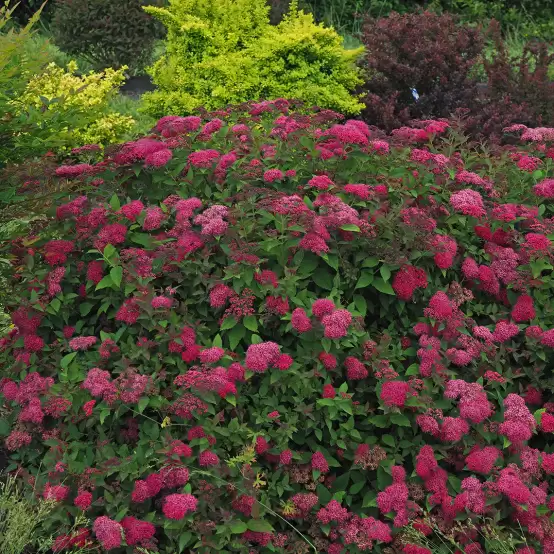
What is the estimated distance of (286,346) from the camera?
327 centimetres

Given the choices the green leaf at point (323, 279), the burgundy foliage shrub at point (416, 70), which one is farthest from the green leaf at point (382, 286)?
the burgundy foliage shrub at point (416, 70)

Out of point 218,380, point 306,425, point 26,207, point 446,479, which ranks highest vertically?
point 26,207

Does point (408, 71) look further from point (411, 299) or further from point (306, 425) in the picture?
point (306, 425)

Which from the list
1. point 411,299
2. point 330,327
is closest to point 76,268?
point 330,327

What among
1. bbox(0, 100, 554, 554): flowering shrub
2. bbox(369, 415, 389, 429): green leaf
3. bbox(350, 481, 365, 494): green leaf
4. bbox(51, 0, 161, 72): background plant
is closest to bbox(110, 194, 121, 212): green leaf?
bbox(0, 100, 554, 554): flowering shrub

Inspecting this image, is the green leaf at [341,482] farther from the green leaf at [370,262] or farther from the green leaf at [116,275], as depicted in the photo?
the green leaf at [116,275]

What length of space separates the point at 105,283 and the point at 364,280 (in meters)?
1.05

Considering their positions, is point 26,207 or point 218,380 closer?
point 218,380

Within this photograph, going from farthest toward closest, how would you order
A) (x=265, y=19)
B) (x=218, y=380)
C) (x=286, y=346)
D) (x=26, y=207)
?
(x=265, y=19) → (x=26, y=207) → (x=286, y=346) → (x=218, y=380)

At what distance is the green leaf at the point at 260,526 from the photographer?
9.42 ft

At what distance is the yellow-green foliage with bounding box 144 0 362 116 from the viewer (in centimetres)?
597

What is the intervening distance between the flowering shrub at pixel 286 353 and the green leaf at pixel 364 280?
0.06ft

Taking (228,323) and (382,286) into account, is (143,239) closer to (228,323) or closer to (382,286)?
(228,323)

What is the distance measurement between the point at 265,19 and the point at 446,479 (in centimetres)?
443
